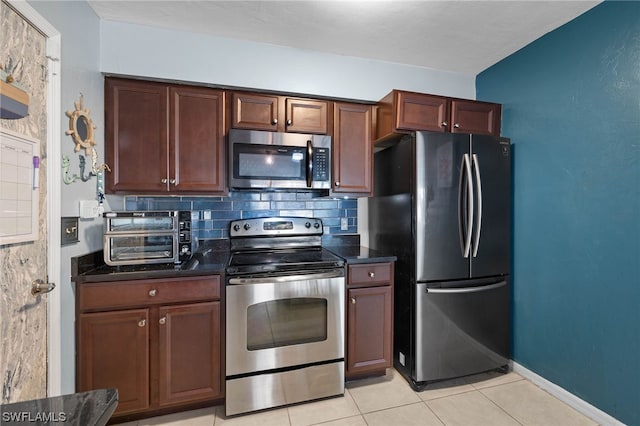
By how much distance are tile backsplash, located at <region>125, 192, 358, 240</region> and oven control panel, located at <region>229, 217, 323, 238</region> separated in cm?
8

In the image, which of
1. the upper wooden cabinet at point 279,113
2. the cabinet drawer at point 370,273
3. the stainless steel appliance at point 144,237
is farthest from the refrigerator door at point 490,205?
the stainless steel appliance at point 144,237

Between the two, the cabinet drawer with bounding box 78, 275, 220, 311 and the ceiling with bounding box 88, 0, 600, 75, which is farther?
the ceiling with bounding box 88, 0, 600, 75

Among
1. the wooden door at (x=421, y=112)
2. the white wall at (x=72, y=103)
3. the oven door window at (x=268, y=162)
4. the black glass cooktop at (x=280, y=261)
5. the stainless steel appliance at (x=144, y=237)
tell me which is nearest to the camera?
the white wall at (x=72, y=103)

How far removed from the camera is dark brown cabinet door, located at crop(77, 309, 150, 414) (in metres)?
1.59

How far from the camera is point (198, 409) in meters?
1.86

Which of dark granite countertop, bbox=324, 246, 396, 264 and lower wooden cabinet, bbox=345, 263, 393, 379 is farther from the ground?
dark granite countertop, bbox=324, 246, 396, 264

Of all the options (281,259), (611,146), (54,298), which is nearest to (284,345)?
(281,259)

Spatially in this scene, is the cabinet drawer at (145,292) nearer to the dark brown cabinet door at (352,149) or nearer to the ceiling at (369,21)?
the dark brown cabinet door at (352,149)

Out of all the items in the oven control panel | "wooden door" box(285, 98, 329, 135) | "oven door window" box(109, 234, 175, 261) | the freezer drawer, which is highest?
"wooden door" box(285, 98, 329, 135)

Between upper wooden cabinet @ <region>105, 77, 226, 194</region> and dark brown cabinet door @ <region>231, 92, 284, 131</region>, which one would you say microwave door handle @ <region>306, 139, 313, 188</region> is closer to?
dark brown cabinet door @ <region>231, 92, 284, 131</region>

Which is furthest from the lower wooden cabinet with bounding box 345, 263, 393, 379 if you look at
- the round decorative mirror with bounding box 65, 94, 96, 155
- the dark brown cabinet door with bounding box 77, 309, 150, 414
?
the round decorative mirror with bounding box 65, 94, 96, 155

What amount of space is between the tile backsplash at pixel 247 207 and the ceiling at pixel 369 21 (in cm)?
119

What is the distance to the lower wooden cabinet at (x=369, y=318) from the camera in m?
2.03

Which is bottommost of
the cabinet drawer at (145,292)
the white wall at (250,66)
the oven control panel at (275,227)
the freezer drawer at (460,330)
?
the freezer drawer at (460,330)
